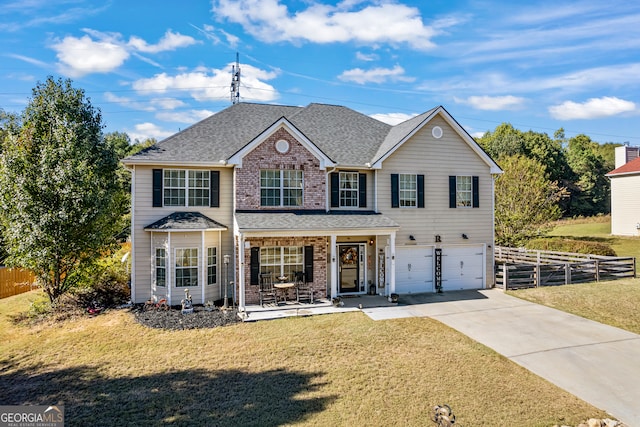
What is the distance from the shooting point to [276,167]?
15.8 m

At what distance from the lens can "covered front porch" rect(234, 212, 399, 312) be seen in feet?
47.7

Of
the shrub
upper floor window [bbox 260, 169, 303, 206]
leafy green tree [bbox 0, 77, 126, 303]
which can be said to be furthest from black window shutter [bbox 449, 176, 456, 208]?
leafy green tree [bbox 0, 77, 126, 303]

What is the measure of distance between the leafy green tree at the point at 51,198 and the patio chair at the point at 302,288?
25.6ft

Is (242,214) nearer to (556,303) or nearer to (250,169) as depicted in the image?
(250,169)

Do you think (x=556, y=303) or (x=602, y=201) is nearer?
(x=556, y=303)

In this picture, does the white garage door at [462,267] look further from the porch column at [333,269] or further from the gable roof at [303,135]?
the porch column at [333,269]

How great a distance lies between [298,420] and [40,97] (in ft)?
54.3

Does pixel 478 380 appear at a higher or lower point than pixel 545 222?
lower

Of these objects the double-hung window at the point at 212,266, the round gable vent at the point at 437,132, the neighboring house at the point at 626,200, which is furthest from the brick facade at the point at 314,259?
the neighboring house at the point at 626,200

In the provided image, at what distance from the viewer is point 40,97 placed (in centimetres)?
1571

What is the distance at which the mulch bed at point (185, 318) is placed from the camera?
12.5 metres

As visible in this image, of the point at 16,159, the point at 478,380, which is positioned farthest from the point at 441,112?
the point at 16,159

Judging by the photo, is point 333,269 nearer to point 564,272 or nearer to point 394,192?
point 394,192

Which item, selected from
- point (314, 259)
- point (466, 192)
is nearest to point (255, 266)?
point (314, 259)
